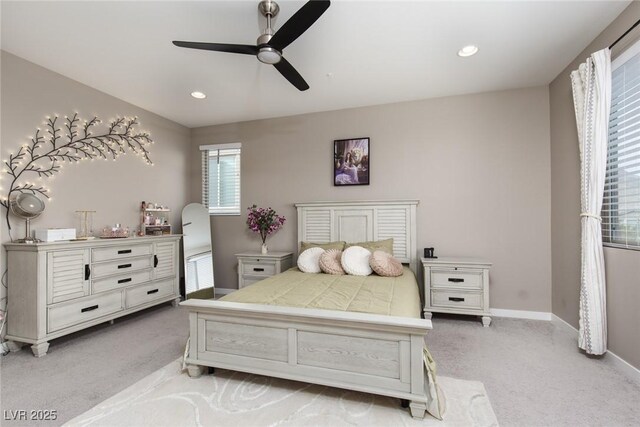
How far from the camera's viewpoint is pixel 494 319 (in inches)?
134

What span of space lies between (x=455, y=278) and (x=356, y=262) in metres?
1.14

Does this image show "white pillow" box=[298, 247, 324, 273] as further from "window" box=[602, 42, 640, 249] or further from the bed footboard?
"window" box=[602, 42, 640, 249]

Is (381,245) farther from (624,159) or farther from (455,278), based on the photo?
(624,159)

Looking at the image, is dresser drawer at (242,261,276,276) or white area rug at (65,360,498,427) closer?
white area rug at (65,360,498,427)

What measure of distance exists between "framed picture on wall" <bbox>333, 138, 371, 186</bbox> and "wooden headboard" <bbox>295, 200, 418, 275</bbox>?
0.33m

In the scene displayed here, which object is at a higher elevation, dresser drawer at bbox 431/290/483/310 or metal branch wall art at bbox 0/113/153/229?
metal branch wall art at bbox 0/113/153/229

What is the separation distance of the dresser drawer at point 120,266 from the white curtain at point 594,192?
14.8 feet

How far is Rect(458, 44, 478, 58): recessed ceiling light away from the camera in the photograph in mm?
2611

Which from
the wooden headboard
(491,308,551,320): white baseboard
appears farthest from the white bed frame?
(491,308,551,320): white baseboard

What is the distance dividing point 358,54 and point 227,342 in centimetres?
269

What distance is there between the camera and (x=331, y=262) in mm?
3309

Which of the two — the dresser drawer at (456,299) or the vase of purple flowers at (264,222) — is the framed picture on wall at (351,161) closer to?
the vase of purple flowers at (264,222)

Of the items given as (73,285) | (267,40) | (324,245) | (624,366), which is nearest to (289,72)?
(267,40)

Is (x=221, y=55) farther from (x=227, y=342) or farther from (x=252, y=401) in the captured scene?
(x=252, y=401)
